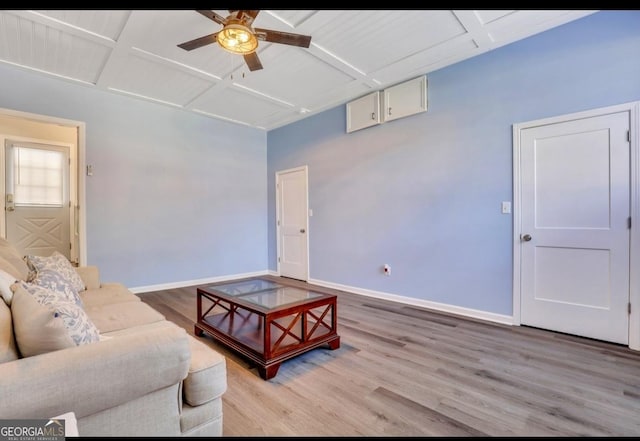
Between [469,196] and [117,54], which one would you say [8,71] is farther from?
[469,196]

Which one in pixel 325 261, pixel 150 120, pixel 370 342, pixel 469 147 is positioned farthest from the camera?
pixel 325 261

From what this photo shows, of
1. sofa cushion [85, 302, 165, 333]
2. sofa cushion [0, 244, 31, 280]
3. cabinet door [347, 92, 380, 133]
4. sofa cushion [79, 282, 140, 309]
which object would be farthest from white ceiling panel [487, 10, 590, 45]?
sofa cushion [0, 244, 31, 280]

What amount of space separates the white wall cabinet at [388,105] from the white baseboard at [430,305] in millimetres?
2217

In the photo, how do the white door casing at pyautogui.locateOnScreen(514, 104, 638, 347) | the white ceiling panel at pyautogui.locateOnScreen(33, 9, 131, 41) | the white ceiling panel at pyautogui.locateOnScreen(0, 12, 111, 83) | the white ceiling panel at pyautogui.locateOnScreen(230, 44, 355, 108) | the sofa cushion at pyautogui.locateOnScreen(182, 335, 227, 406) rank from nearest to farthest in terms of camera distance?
the white ceiling panel at pyautogui.locateOnScreen(33, 9, 131, 41)
the sofa cushion at pyautogui.locateOnScreen(182, 335, 227, 406)
the white ceiling panel at pyautogui.locateOnScreen(0, 12, 111, 83)
the white door casing at pyautogui.locateOnScreen(514, 104, 638, 347)
the white ceiling panel at pyautogui.locateOnScreen(230, 44, 355, 108)

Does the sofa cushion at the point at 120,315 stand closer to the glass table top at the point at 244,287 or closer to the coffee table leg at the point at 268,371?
the glass table top at the point at 244,287

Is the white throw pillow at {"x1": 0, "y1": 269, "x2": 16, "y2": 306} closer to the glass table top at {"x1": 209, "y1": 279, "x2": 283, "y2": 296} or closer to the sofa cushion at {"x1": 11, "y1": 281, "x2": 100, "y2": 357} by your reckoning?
the sofa cushion at {"x1": 11, "y1": 281, "x2": 100, "y2": 357}

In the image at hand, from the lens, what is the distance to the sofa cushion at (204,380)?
1131mm

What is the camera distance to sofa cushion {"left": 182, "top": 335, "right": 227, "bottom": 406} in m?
1.13

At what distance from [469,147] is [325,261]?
249 centimetres

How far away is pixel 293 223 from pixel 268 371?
10.6 ft

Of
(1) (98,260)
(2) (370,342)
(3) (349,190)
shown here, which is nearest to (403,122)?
(3) (349,190)

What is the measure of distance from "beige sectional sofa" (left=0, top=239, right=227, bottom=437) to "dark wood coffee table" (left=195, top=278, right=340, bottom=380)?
653mm

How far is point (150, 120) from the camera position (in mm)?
3994

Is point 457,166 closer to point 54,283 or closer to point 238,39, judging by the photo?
point 238,39
